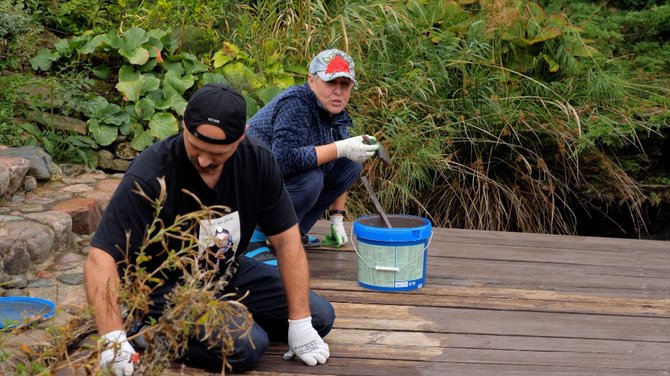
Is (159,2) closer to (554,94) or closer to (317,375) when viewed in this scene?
(554,94)

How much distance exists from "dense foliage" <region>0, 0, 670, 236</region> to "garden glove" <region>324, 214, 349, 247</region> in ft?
3.06

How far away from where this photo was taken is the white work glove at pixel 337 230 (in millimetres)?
4520

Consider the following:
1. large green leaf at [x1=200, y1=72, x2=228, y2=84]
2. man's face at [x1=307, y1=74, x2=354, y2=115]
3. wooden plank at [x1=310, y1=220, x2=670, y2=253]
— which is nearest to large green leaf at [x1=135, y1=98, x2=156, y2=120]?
large green leaf at [x1=200, y1=72, x2=228, y2=84]

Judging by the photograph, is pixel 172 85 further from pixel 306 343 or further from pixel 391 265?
pixel 306 343

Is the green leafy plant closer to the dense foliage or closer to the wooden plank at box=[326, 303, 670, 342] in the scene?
the dense foliage

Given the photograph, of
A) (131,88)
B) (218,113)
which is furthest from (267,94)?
(218,113)

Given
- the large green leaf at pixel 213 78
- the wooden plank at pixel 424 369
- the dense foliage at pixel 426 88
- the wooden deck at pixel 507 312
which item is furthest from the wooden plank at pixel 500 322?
the large green leaf at pixel 213 78

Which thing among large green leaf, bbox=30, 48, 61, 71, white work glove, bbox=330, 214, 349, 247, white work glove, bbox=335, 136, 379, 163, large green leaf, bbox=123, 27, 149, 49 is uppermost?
large green leaf, bbox=123, 27, 149, 49

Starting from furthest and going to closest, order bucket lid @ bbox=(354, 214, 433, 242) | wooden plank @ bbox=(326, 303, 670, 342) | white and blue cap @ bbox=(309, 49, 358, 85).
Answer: white and blue cap @ bbox=(309, 49, 358, 85)
bucket lid @ bbox=(354, 214, 433, 242)
wooden plank @ bbox=(326, 303, 670, 342)

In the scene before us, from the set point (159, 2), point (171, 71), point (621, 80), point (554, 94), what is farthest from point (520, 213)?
point (159, 2)

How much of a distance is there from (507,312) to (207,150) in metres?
1.56

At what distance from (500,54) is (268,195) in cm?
363

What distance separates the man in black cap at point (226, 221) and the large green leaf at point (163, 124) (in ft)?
8.39

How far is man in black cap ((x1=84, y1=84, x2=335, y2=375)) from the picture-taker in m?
2.64
